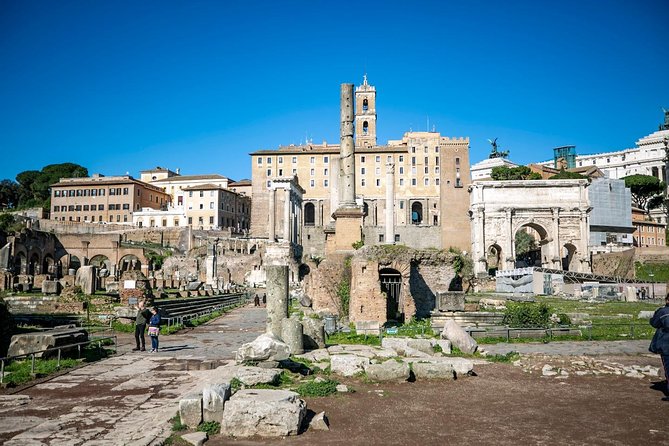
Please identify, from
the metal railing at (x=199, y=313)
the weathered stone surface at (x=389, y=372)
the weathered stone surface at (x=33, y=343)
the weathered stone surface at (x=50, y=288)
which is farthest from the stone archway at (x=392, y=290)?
the weathered stone surface at (x=50, y=288)

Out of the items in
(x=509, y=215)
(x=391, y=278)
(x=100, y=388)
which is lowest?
A: (x=100, y=388)

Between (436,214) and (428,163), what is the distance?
27.5 ft

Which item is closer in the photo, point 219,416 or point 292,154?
point 219,416

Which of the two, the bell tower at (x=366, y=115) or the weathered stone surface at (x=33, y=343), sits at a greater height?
the bell tower at (x=366, y=115)

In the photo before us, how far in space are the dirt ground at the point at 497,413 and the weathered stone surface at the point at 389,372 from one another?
152 mm

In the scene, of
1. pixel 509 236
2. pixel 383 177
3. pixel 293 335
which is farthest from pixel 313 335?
pixel 383 177

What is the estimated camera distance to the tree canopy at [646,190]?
78.1 m

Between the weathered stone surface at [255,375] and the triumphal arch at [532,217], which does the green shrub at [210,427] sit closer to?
the weathered stone surface at [255,375]

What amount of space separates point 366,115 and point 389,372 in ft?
271

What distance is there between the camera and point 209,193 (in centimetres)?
7975

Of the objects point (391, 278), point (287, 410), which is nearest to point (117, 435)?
point (287, 410)

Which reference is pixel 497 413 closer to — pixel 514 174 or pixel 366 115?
pixel 514 174

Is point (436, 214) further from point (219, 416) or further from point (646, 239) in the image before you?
point (219, 416)

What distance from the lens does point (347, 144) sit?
72.9 ft
